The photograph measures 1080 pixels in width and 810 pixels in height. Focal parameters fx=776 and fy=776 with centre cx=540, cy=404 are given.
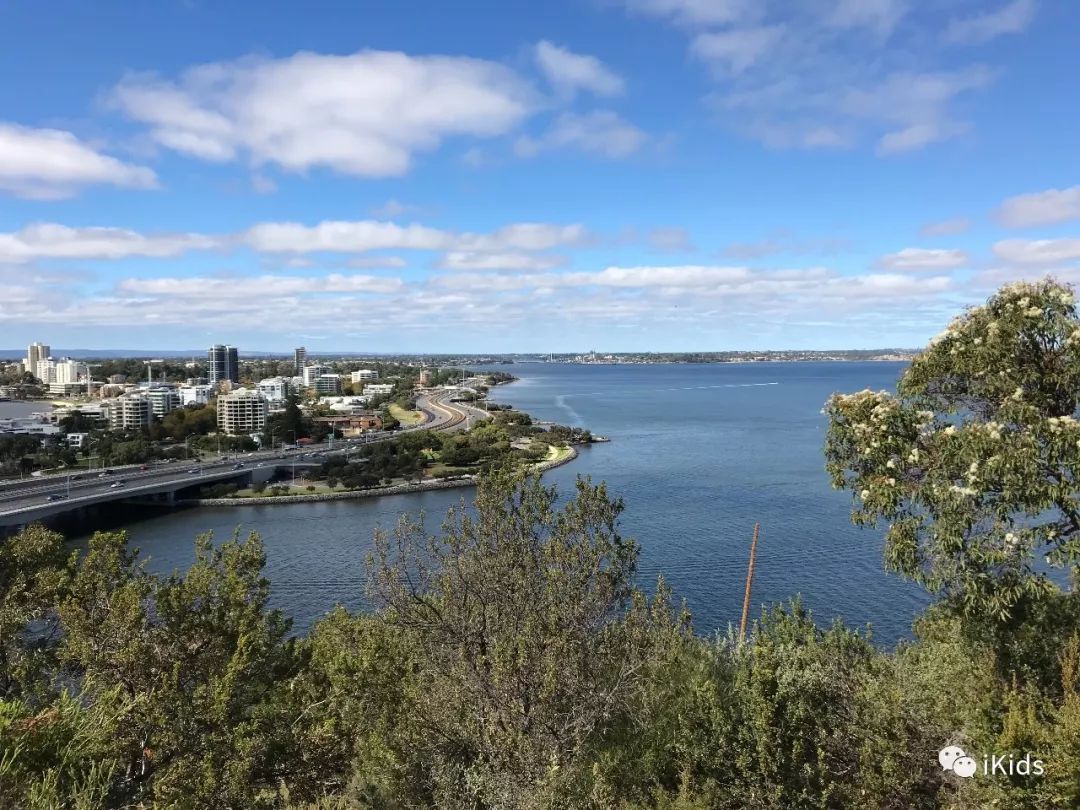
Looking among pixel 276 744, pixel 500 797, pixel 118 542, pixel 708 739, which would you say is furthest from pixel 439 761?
→ pixel 118 542

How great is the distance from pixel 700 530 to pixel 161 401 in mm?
51479

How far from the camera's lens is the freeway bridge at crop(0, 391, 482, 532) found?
25.4 meters

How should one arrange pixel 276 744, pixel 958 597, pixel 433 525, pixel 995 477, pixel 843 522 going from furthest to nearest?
pixel 433 525, pixel 843 522, pixel 276 744, pixel 958 597, pixel 995 477

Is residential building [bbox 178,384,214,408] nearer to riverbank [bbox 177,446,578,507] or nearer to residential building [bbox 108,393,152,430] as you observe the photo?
residential building [bbox 108,393,152,430]

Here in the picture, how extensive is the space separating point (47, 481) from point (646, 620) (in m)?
33.2

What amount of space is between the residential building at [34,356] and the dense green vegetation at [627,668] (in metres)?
130


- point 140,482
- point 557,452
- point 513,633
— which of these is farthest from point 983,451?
point 557,452

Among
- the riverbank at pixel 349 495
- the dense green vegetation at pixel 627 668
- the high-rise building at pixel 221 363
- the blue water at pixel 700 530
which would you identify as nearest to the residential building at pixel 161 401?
the riverbank at pixel 349 495

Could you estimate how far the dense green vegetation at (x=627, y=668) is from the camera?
12.7ft

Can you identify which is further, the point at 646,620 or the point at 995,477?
the point at 646,620

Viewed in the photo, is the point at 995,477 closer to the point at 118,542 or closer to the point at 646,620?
the point at 646,620

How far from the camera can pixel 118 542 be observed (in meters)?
5.78

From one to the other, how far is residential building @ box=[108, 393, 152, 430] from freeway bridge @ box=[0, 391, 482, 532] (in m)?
17.7

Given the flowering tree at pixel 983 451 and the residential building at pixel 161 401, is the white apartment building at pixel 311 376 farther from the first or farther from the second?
the flowering tree at pixel 983 451
